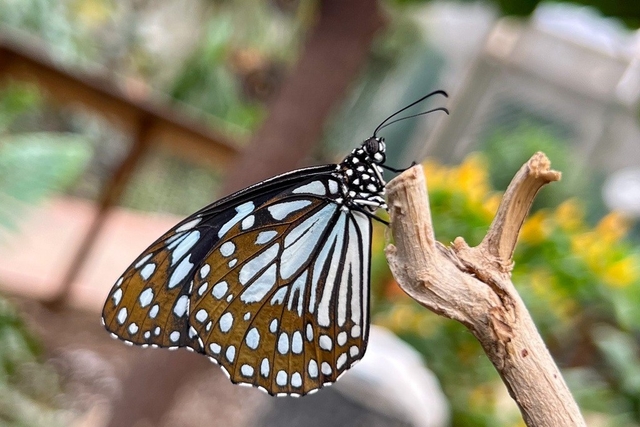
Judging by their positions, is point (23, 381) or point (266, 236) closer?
point (266, 236)

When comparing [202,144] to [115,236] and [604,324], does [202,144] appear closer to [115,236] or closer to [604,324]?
[115,236]

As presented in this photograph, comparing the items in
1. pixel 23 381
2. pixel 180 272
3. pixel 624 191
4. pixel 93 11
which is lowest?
pixel 23 381

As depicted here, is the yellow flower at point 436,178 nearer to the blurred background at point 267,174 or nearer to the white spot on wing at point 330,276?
the blurred background at point 267,174

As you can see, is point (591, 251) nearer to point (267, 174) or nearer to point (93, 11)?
point (267, 174)

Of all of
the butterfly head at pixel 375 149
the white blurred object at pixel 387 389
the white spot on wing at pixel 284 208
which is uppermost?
the butterfly head at pixel 375 149

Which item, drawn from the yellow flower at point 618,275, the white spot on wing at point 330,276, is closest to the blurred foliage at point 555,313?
the yellow flower at point 618,275

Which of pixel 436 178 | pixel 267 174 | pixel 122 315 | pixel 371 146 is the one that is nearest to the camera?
pixel 371 146

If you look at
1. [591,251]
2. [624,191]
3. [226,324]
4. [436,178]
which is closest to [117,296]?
[226,324]
